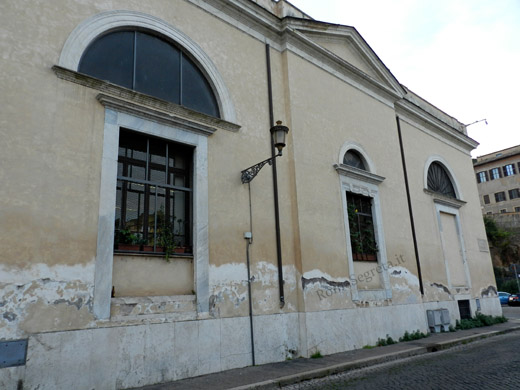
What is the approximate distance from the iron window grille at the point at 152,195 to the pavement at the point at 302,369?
2177 millimetres

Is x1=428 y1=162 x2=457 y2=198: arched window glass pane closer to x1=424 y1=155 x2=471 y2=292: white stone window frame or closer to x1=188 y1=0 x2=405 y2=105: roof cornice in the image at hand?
x1=424 y1=155 x2=471 y2=292: white stone window frame

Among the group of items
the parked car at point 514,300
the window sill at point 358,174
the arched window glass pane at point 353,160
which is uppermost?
the arched window glass pane at point 353,160

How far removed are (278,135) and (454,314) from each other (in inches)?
383

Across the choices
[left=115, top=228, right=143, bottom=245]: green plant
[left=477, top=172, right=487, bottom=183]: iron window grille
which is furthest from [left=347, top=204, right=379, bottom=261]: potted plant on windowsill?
[left=477, top=172, right=487, bottom=183]: iron window grille

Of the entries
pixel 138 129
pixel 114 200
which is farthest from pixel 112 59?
pixel 114 200

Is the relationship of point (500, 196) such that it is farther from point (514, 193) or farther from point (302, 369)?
point (302, 369)

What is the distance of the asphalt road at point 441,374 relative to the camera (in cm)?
598

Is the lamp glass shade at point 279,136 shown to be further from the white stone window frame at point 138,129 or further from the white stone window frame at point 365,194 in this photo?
the white stone window frame at point 365,194

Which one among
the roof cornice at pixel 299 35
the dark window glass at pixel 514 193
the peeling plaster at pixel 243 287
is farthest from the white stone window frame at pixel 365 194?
the dark window glass at pixel 514 193

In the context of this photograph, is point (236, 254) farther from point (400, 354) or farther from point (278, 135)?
point (400, 354)

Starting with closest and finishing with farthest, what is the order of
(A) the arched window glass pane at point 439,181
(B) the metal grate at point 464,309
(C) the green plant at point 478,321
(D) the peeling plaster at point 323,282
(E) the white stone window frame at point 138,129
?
(E) the white stone window frame at point 138,129 → (D) the peeling plaster at point 323,282 → (C) the green plant at point 478,321 → (B) the metal grate at point 464,309 → (A) the arched window glass pane at point 439,181

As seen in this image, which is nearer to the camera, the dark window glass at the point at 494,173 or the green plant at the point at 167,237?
the green plant at the point at 167,237

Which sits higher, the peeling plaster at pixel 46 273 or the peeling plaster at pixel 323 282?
the peeling plaster at pixel 46 273

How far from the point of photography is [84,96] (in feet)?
20.9
